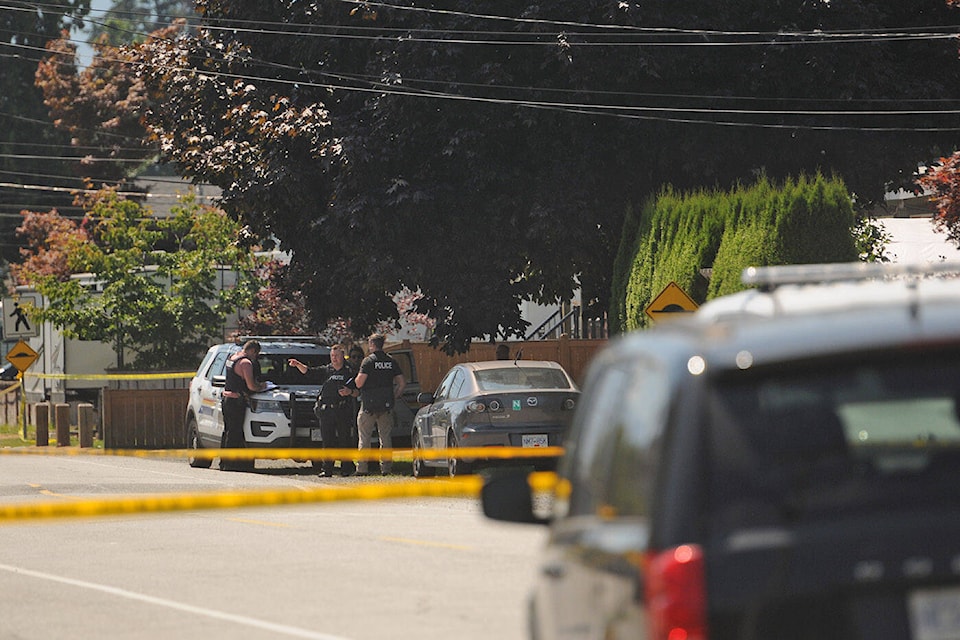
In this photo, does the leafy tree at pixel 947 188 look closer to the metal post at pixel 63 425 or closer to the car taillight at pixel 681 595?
the metal post at pixel 63 425

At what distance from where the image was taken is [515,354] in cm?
3844

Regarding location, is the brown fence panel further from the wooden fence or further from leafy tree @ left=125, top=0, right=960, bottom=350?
leafy tree @ left=125, top=0, right=960, bottom=350

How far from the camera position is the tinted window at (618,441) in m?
4.79

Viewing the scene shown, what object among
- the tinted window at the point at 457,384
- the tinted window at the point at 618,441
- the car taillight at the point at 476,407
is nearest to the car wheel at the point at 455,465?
the car taillight at the point at 476,407

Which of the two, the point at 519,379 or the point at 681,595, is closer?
the point at 681,595

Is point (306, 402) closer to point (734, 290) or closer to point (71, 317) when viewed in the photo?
point (734, 290)

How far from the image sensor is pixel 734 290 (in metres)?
25.0

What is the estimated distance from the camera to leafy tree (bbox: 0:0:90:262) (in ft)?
244

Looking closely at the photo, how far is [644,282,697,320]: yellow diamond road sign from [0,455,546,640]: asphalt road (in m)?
5.26

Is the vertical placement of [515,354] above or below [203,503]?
above

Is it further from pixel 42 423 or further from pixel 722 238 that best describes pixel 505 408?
pixel 42 423

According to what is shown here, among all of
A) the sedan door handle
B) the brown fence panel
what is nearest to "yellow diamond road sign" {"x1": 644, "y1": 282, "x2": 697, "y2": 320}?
the brown fence panel

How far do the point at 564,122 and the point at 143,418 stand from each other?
13064 millimetres

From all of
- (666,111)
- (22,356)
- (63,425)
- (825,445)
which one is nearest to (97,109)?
(22,356)
